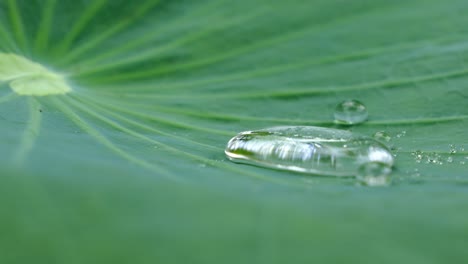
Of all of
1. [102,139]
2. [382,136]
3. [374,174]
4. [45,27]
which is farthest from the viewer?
[45,27]

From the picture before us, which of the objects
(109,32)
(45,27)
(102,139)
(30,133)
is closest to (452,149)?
(102,139)

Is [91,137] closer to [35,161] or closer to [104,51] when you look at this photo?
[35,161]

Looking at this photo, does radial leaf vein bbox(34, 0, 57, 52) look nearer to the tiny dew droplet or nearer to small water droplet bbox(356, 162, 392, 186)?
the tiny dew droplet

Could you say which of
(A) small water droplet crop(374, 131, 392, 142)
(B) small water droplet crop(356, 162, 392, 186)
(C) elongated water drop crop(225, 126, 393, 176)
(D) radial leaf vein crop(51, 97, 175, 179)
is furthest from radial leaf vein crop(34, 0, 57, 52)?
(B) small water droplet crop(356, 162, 392, 186)

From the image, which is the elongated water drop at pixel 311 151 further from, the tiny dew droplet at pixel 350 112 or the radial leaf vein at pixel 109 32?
the radial leaf vein at pixel 109 32

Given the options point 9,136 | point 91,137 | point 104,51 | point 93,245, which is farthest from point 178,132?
point 93,245

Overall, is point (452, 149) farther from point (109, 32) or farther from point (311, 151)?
point (109, 32)

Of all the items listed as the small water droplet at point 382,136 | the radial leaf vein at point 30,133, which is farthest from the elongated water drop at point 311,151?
the radial leaf vein at point 30,133
